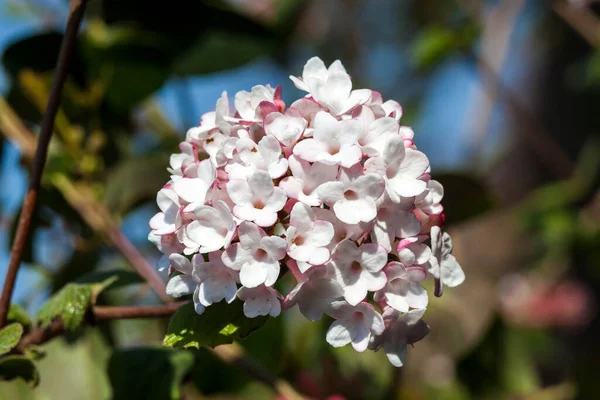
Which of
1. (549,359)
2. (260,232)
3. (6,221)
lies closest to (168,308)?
(260,232)

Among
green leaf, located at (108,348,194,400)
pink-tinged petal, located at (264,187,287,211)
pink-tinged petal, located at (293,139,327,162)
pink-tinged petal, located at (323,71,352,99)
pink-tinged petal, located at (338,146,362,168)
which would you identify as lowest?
green leaf, located at (108,348,194,400)

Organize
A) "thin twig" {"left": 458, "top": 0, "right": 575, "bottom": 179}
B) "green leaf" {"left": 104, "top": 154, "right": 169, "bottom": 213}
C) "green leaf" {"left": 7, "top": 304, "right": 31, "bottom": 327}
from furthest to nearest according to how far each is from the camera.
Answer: "thin twig" {"left": 458, "top": 0, "right": 575, "bottom": 179}
"green leaf" {"left": 104, "top": 154, "right": 169, "bottom": 213}
"green leaf" {"left": 7, "top": 304, "right": 31, "bottom": 327}

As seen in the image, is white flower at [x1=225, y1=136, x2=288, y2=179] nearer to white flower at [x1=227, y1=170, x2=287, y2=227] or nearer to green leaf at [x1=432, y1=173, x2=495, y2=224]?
white flower at [x1=227, y1=170, x2=287, y2=227]

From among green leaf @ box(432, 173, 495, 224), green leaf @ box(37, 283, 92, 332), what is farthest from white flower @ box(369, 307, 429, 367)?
green leaf @ box(432, 173, 495, 224)

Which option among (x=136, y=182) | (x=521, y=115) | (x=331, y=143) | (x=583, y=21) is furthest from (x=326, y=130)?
(x=583, y=21)

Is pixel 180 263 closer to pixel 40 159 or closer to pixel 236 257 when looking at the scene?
pixel 236 257

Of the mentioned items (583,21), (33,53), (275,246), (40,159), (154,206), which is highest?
(583,21)

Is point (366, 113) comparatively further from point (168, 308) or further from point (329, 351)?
point (329, 351)
